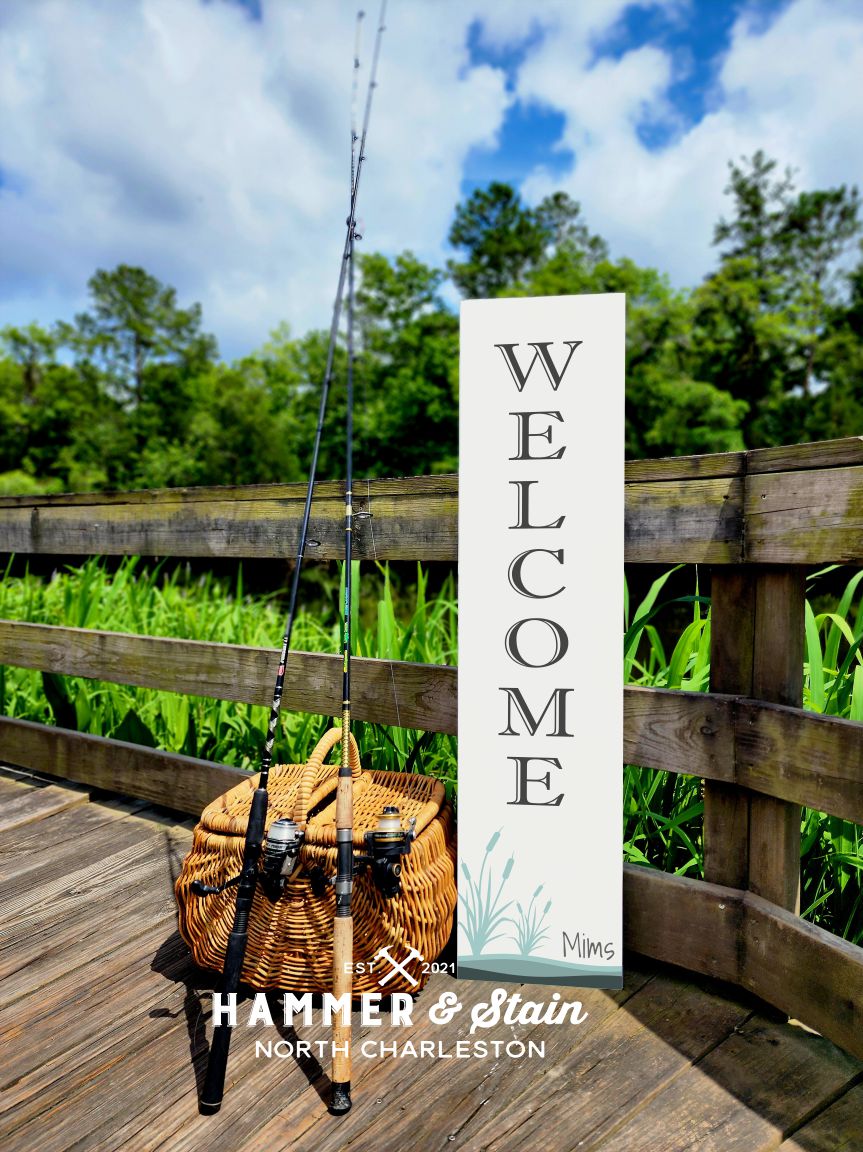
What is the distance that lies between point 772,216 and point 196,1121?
31169 millimetres

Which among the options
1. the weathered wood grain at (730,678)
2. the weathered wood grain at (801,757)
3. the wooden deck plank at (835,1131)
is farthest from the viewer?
the weathered wood grain at (730,678)

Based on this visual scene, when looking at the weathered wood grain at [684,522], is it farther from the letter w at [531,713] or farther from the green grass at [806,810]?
the letter w at [531,713]

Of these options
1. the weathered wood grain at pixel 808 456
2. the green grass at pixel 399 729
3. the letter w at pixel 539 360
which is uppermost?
the letter w at pixel 539 360

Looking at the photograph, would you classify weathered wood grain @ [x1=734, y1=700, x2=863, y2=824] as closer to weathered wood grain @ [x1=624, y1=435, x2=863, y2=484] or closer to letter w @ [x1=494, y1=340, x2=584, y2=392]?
weathered wood grain @ [x1=624, y1=435, x2=863, y2=484]

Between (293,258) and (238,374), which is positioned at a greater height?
(293,258)

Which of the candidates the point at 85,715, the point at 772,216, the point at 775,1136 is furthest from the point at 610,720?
the point at 772,216

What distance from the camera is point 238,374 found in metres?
40.1

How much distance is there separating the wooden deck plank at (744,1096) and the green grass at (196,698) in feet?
3.49

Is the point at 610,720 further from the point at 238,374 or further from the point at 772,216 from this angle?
the point at 238,374

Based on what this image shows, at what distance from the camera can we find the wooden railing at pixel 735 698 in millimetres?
1499

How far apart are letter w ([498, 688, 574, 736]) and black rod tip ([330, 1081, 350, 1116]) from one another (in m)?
0.73

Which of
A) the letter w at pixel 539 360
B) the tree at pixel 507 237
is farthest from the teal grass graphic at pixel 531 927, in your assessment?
the tree at pixel 507 237

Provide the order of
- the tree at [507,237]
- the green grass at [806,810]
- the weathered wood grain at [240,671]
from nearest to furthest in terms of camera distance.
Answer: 1. the green grass at [806,810]
2. the weathered wood grain at [240,671]
3. the tree at [507,237]

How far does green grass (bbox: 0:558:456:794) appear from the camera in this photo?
8.11 feet
